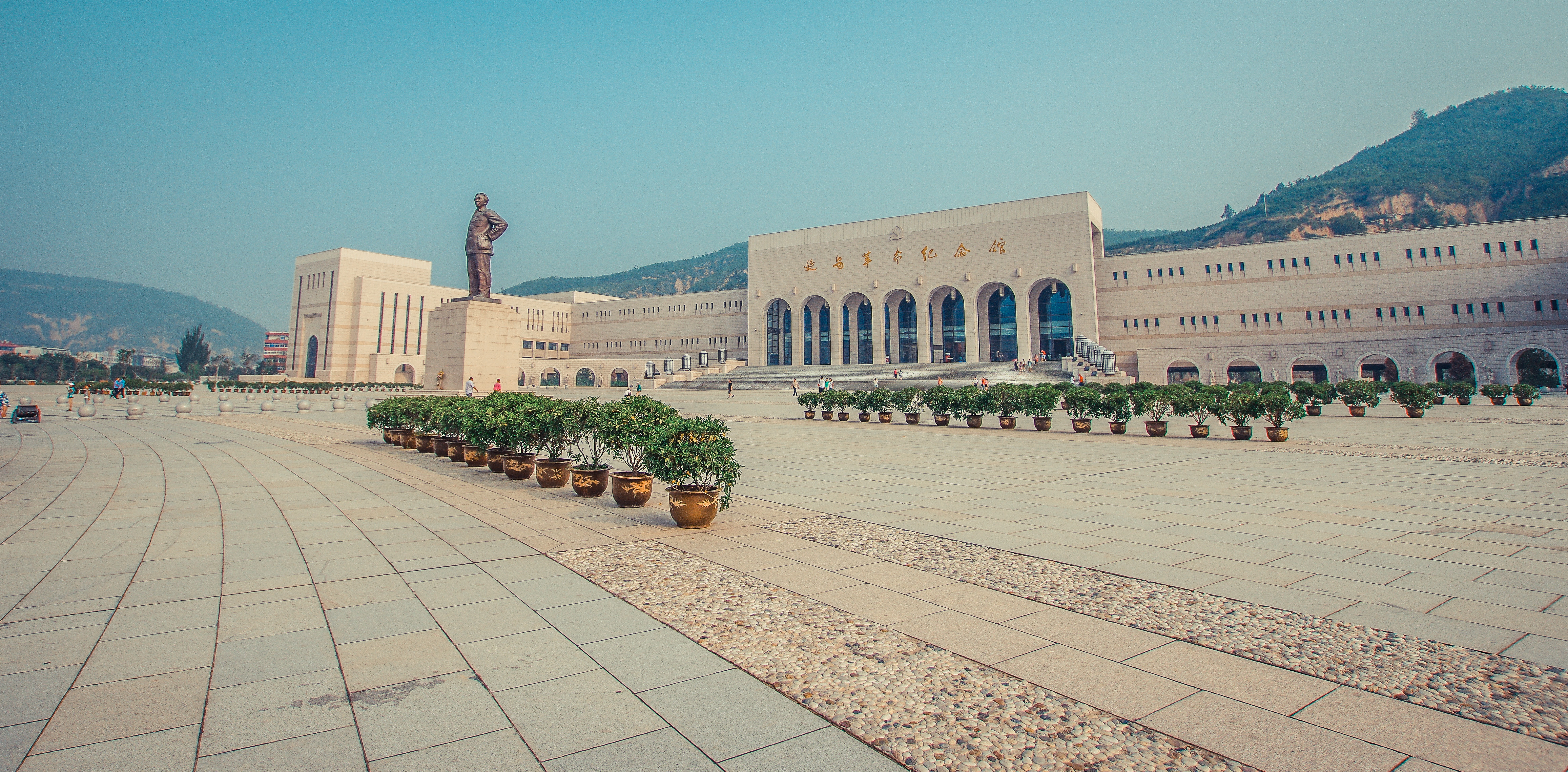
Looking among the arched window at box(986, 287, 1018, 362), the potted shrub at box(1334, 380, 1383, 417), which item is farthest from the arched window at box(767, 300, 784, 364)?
the potted shrub at box(1334, 380, 1383, 417)

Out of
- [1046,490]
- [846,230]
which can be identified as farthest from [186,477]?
[846,230]

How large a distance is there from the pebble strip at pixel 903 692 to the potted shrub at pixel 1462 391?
3507 centimetres

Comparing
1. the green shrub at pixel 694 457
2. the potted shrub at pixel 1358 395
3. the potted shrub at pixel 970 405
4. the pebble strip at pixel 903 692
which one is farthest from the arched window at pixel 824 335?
the pebble strip at pixel 903 692

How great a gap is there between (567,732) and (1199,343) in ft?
196

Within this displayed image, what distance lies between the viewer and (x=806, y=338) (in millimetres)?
69938

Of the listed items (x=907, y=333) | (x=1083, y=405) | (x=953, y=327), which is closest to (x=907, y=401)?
(x=1083, y=405)

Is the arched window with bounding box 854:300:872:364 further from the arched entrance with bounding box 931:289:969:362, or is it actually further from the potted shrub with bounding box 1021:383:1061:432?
the potted shrub with bounding box 1021:383:1061:432

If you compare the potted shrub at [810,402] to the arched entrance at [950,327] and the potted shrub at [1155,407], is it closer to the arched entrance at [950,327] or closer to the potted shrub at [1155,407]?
the potted shrub at [1155,407]

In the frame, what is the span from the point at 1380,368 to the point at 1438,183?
63.5 meters

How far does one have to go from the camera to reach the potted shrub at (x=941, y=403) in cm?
2091

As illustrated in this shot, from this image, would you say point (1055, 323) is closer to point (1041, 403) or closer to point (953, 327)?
point (953, 327)

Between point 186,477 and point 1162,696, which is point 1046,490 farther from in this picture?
point 186,477

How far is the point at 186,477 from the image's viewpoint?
9781 mm

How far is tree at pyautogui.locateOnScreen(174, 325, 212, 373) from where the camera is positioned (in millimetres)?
92688
